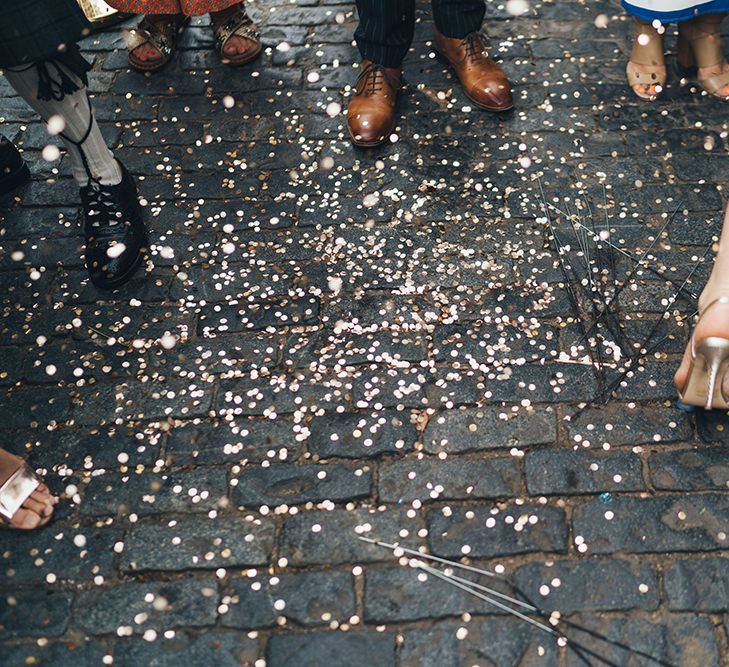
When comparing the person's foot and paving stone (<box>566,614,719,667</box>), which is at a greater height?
the person's foot

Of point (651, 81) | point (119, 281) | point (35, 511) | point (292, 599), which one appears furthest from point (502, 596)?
point (651, 81)

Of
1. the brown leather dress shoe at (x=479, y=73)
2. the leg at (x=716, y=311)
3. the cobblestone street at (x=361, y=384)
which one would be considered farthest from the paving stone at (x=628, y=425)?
the brown leather dress shoe at (x=479, y=73)

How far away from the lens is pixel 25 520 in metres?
2.56

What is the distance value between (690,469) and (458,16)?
2605mm

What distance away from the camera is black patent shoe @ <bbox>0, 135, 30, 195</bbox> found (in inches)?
149

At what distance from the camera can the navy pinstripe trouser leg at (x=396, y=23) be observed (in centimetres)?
375

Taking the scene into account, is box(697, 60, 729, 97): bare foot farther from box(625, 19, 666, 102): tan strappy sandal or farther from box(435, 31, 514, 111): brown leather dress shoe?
box(435, 31, 514, 111): brown leather dress shoe

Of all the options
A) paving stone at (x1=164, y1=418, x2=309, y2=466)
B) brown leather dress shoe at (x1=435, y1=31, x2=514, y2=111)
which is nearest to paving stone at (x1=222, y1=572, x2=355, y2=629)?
paving stone at (x1=164, y1=418, x2=309, y2=466)

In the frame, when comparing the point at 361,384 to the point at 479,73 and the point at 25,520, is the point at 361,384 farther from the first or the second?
the point at 479,73

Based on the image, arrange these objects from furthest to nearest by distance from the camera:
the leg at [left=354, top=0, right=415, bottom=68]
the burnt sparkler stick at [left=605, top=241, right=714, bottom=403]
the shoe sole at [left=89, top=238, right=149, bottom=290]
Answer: the leg at [left=354, top=0, right=415, bottom=68]
the shoe sole at [left=89, top=238, right=149, bottom=290]
the burnt sparkler stick at [left=605, top=241, right=714, bottom=403]

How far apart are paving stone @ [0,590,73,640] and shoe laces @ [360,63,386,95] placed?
2.73 meters

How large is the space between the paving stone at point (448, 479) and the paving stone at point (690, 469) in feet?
1.55

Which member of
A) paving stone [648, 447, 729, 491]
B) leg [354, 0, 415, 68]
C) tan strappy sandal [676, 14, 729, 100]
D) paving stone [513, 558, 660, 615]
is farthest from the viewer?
tan strappy sandal [676, 14, 729, 100]

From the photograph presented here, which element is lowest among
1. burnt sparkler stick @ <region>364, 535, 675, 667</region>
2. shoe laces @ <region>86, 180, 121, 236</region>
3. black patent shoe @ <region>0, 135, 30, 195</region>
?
burnt sparkler stick @ <region>364, 535, 675, 667</region>
